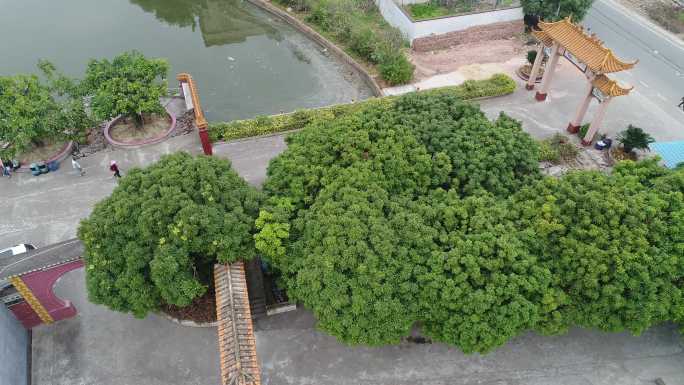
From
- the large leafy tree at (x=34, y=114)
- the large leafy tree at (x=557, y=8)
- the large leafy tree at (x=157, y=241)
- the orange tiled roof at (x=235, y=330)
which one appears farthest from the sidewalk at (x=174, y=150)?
the orange tiled roof at (x=235, y=330)

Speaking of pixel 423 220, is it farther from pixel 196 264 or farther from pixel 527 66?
pixel 527 66

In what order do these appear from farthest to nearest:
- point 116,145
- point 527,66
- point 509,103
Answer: point 527,66, point 509,103, point 116,145

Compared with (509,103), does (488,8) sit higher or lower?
higher

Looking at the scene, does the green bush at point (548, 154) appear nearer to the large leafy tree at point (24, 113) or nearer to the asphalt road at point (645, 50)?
the asphalt road at point (645, 50)

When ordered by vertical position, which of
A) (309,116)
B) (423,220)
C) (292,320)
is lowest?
Result: (292,320)

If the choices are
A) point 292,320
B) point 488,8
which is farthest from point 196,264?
point 488,8

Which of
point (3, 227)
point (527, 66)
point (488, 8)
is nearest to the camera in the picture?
point (3, 227)

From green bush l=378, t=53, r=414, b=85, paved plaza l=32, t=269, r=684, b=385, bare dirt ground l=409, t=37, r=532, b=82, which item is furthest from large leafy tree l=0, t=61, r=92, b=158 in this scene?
bare dirt ground l=409, t=37, r=532, b=82
